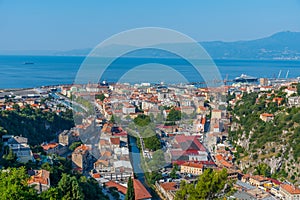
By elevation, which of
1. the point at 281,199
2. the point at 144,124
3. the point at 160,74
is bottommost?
the point at 281,199

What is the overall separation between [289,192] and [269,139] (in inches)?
84.3

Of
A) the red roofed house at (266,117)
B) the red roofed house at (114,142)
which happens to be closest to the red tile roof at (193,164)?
the red roofed house at (114,142)

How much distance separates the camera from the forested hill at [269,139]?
6.58 meters

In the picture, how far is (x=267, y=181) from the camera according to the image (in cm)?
594

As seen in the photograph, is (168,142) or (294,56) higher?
(294,56)

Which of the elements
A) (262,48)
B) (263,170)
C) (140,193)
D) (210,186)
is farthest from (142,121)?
(262,48)

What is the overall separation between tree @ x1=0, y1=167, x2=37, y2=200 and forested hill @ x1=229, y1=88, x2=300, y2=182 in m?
4.72

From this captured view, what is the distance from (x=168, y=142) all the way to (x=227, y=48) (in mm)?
35206

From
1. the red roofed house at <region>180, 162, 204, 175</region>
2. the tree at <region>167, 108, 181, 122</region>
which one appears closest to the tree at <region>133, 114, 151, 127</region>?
the tree at <region>167, 108, 181, 122</region>

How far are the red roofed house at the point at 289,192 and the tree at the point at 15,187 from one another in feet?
12.3

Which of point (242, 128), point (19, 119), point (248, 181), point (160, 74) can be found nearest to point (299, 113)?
point (242, 128)

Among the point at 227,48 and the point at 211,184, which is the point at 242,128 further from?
the point at 227,48

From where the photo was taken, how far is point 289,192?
5230mm

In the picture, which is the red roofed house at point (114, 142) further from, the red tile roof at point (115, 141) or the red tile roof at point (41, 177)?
the red tile roof at point (41, 177)
